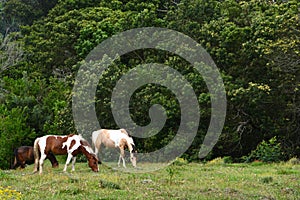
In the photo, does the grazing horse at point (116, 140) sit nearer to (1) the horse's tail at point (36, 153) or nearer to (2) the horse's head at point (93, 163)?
(2) the horse's head at point (93, 163)

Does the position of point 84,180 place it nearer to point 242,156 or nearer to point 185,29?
point 242,156

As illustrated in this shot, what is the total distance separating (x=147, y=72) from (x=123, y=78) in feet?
3.91

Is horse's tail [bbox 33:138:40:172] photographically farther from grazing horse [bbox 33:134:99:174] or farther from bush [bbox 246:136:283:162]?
bush [bbox 246:136:283:162]

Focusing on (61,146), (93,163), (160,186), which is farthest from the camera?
(61,146)

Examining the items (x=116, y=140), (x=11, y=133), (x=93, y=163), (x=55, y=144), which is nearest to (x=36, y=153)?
(x=55, y=144)

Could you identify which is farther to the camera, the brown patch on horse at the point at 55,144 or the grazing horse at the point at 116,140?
the grazing horse at the point at 116,140

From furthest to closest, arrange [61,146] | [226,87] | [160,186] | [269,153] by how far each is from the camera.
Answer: [226,87] < [269,153] < [61,146] < [160,186]

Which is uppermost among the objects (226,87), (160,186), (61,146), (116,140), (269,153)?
(226,87)

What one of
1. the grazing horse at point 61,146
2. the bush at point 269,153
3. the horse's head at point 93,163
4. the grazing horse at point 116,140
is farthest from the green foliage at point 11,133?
the bush at point 269,153

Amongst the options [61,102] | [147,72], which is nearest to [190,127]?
[147,72]

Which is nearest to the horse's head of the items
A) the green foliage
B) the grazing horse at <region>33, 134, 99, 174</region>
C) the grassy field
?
the grazing horse at <region>33, 134, 99, 174</region>

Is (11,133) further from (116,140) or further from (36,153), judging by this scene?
(36,153)

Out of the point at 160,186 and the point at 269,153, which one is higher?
the point at 269,153

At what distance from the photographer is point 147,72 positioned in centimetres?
2717
